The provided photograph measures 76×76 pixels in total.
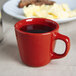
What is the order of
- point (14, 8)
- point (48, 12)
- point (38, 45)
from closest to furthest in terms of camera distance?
1. point (38, 45)
2. point (48, 12)
3. point (14, 8)

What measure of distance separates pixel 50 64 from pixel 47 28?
87 millimetres

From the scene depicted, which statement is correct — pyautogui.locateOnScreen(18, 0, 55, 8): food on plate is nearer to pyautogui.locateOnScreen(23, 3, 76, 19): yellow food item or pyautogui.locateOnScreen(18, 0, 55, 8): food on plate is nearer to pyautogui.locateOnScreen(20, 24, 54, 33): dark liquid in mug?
pyautogui.locateOnScreen(23, 3, 76, 19): yellow food item

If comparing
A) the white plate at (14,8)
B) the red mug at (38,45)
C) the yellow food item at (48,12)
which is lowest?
the white plate at (14,8)

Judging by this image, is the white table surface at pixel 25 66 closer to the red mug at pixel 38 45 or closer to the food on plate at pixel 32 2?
the red mug at pixel 38 45

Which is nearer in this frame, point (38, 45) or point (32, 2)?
point (38, 45)

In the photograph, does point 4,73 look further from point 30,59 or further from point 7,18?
point 7,18

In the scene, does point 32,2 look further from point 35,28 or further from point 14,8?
point 35,28

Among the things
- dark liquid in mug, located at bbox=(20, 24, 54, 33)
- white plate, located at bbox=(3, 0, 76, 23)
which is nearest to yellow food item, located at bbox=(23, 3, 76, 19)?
white plate, located at bbox=(3, 0, 76, 23)

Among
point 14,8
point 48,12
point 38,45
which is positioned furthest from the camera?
point 14,8

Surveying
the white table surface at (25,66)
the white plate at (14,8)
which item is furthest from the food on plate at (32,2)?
the white table surface at (25,66)

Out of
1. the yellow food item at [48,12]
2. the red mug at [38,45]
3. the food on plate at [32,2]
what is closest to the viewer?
the red mug at [38,45]

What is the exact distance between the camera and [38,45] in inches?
16.5

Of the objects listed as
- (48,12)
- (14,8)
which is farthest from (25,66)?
(14,8)

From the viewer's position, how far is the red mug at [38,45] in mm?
414
